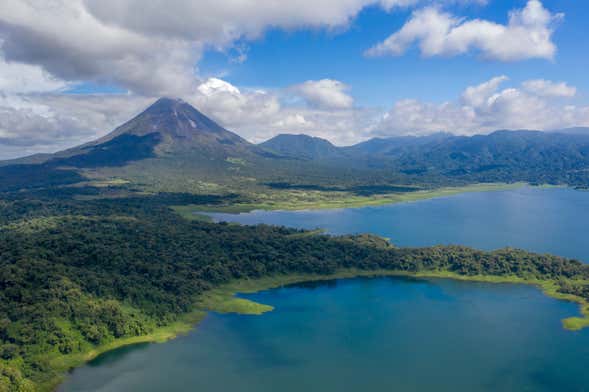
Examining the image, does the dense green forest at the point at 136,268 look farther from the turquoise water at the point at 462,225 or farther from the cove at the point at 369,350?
the turquoise water at the point at 462,225

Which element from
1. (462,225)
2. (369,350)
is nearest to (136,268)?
(369,350)

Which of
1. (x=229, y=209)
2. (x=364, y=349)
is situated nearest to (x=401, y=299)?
(x=364, y=349)

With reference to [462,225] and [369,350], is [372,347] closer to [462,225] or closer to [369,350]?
[369,350]

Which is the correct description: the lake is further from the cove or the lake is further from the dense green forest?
the dense green forest

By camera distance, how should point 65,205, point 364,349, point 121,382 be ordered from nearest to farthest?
point 121,382
point 364,349
point 65,205

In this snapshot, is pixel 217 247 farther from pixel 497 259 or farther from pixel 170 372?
pixel 497 259

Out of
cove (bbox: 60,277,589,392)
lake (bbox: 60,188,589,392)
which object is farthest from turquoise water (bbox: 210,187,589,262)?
cove (bbox: 60,277,589,392)
